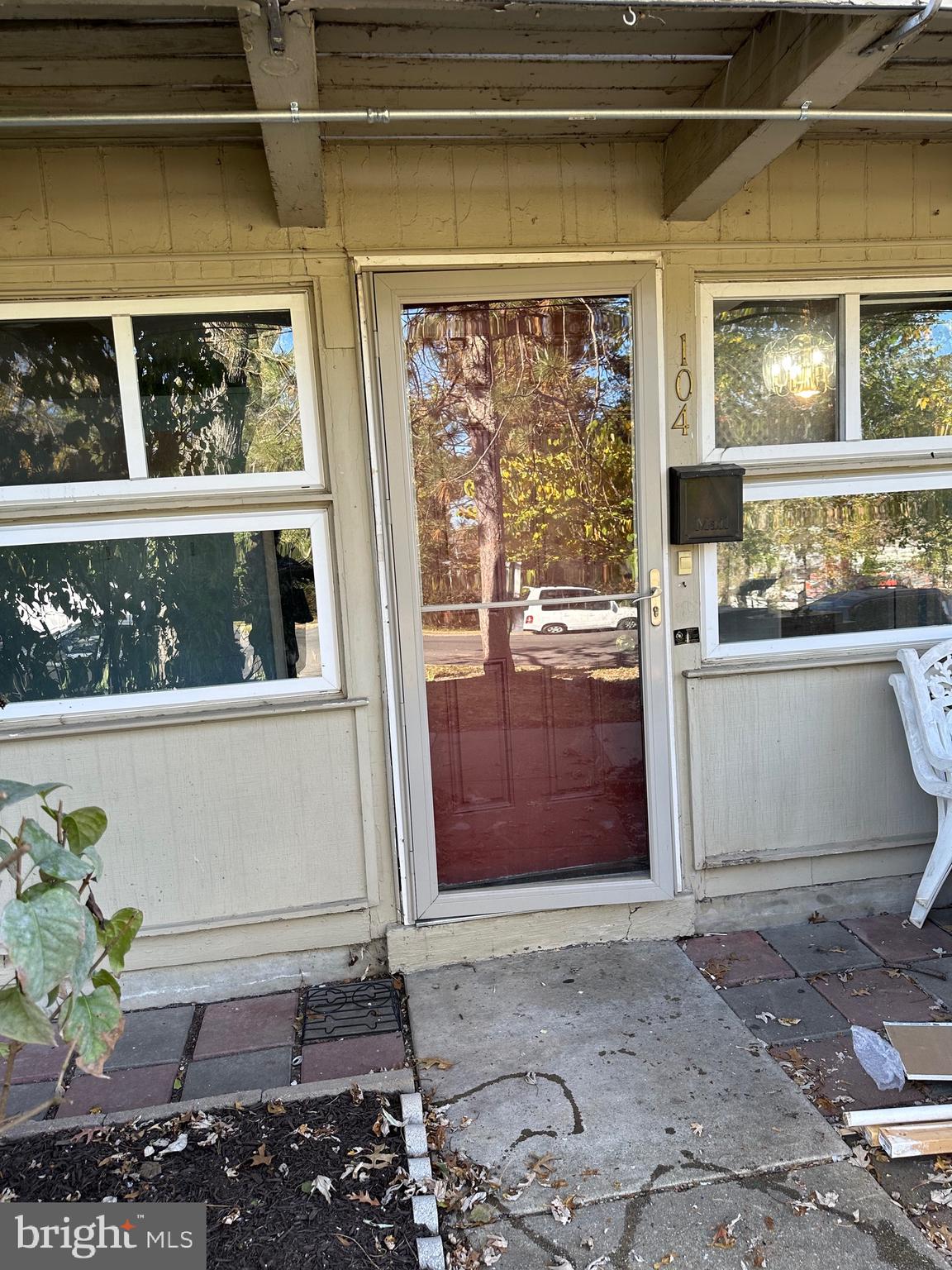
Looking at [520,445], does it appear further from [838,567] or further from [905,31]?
[905,31]

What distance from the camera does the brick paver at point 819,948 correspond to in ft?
9.23

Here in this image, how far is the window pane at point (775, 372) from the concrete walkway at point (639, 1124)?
1962 millimetres

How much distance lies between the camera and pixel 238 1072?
2.39m

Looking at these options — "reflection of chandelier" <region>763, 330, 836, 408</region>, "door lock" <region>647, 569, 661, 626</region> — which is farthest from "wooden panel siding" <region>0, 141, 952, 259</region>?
"door lock" <region>647, 569, 661, 626</region>

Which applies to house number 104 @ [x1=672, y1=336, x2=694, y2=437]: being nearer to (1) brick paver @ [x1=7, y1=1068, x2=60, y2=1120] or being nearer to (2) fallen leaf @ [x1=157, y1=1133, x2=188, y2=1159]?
(2) fallen leaf @ [x1=157, y1=1133, x2=188, y2=1159]

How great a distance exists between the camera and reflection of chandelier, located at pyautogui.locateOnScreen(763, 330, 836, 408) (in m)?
3.02

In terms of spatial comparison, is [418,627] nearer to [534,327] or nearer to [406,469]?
[406,469]

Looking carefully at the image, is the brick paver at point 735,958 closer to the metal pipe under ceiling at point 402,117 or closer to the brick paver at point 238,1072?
the brick paver at point 238,1072

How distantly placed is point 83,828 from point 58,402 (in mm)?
1701

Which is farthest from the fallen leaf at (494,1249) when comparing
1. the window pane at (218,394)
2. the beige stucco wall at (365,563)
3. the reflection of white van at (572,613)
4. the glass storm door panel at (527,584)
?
the window pane at (218,394)

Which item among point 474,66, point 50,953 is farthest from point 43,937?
point 474,66

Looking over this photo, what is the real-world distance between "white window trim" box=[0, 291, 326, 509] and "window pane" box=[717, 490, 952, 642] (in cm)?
155

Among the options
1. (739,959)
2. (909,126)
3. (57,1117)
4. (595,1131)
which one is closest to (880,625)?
(739,959)

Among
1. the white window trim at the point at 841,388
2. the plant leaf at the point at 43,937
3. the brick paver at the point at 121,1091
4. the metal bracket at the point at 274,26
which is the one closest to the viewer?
the plant leaf at the point at 43,937
